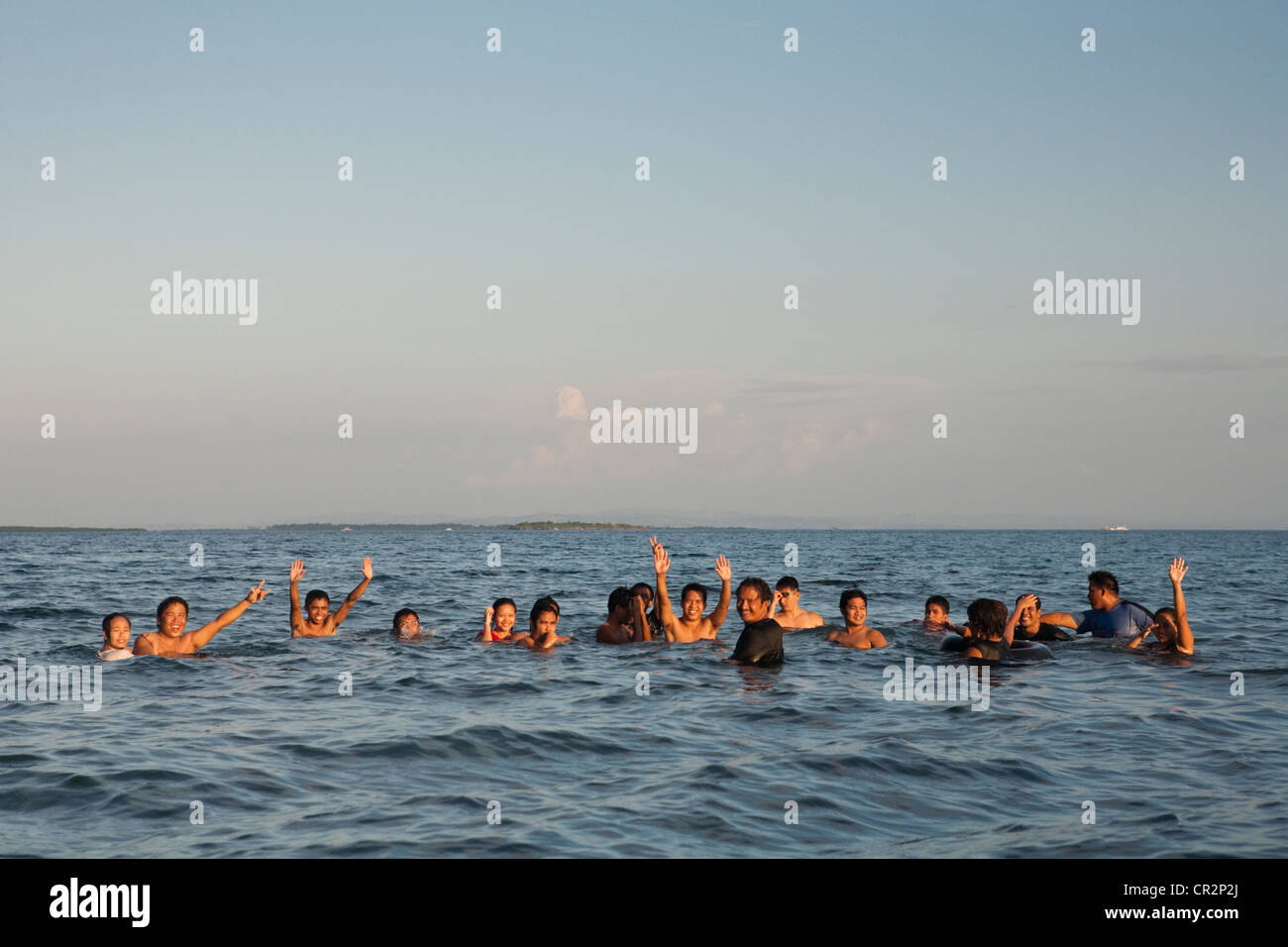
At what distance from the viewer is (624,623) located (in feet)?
62.7

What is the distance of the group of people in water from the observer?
52.3ft

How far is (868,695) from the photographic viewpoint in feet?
46.3

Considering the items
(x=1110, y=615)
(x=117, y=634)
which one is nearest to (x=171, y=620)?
(x=117, y=634)

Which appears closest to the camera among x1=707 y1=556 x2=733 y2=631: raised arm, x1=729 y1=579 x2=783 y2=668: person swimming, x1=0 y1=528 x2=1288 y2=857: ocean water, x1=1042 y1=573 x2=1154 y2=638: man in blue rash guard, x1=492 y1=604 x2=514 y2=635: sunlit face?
x1=0 y1=528 x2=1288 y2=857: ocean water

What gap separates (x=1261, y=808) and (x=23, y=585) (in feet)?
133

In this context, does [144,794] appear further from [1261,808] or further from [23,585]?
[23,585]

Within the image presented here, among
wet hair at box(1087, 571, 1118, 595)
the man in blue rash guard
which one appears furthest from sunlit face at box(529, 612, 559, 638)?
wet hair at box(1087, 571, 1118, 595)

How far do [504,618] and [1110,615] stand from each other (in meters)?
10.2

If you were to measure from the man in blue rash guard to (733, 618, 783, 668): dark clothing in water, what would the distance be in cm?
572

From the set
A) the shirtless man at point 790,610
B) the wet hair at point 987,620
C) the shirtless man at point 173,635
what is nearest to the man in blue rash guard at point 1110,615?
the wet hair at point 987,620

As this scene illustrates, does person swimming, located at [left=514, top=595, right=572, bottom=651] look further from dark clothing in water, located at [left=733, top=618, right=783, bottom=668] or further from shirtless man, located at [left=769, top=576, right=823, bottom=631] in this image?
shirtless man, located at [left=769, top=576, right=823, bottom=631]
